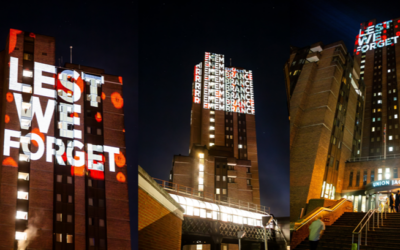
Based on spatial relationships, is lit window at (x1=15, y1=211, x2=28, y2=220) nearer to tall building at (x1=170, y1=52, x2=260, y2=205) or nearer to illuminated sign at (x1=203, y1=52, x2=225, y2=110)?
tall building at (x1=170, y1=52, x2=260, y2=205)

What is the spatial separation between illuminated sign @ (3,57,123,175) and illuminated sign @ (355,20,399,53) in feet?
187

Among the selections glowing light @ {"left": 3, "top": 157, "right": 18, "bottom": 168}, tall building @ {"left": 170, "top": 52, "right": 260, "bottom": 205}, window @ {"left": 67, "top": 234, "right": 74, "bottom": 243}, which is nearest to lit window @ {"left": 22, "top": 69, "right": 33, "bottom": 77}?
glowing light @ {"left": 3, "top": 157, "right": 18, "bottom": 168}

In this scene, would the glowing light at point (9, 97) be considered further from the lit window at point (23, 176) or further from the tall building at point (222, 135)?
the tall building at point (222, 135)

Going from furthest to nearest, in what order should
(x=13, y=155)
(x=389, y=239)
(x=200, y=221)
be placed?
(x=13, y=155) → (x=200, y=221) → (x=389, y=239)

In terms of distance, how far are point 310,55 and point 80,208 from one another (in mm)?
34424

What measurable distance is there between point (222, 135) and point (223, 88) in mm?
11824

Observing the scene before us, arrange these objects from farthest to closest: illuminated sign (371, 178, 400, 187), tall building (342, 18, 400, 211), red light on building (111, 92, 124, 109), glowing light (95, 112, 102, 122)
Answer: tall building (342, 18, 400, 211) < red light on building (111, 92, 124, 109) < glowing light (95, 112, 102, 122) < illuminated sign (371, 178, 400, 187)

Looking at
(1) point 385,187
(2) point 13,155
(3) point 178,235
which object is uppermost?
(2) point 13,155

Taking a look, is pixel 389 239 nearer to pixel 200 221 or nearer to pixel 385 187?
pixel 200 221

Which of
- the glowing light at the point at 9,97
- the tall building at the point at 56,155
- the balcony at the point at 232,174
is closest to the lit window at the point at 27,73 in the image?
the tall building at the point at 56,155

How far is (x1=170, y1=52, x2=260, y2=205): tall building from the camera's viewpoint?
225 feet

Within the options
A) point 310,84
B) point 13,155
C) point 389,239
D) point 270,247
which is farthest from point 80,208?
point 389,239

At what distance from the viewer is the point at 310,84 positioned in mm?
48719

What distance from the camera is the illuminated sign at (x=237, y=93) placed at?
9381 centimetres
